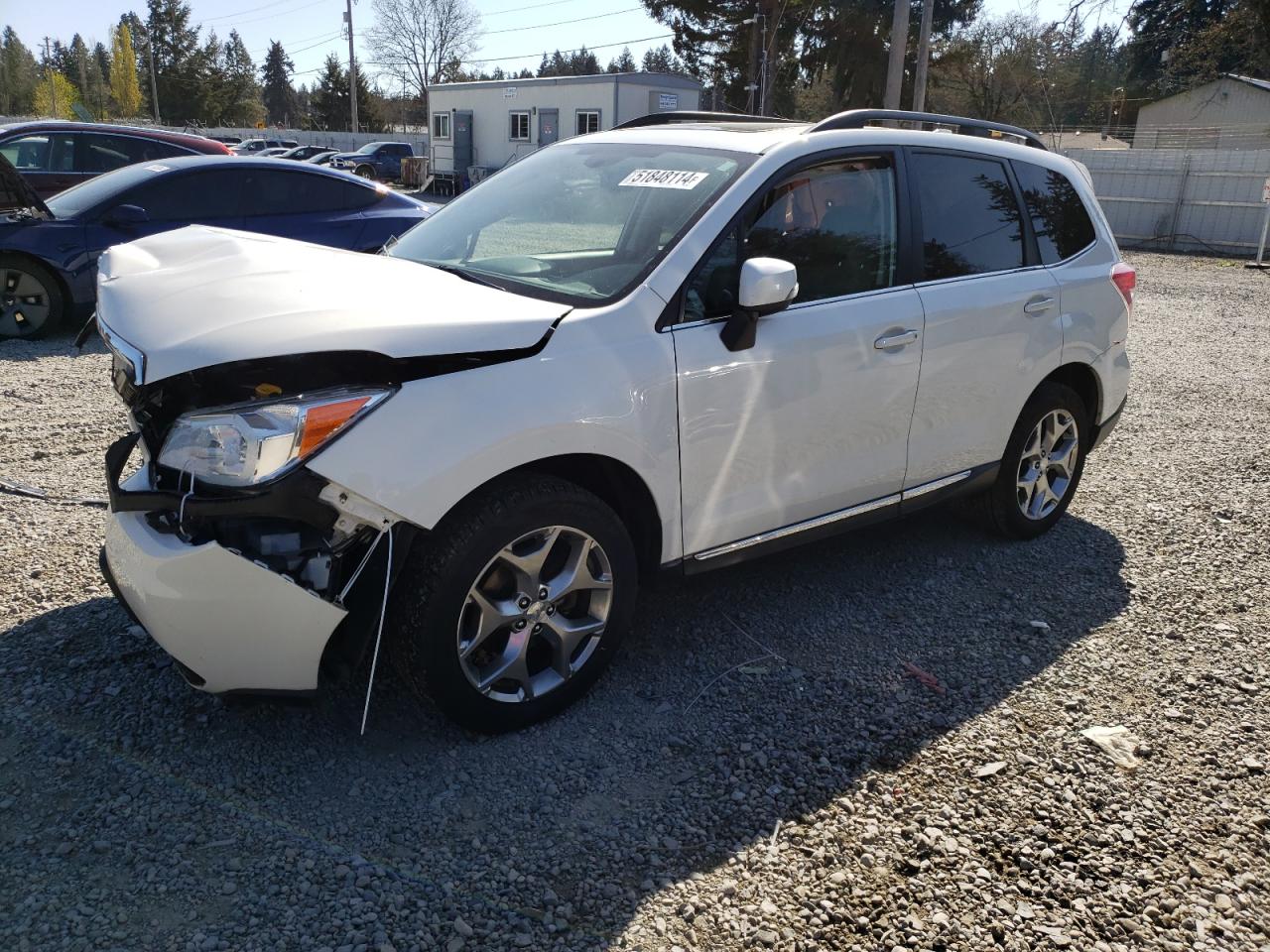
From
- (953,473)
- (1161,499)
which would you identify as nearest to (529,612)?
(953,473)

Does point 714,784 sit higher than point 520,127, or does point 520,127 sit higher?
point 520,127

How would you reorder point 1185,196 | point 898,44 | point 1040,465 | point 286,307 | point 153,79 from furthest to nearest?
point 153,79
point 1185,196
point 898,44
point 1040,465
point 286,307

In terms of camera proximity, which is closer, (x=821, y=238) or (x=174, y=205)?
(x=821, y=238)

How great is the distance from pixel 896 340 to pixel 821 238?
19.1 inches

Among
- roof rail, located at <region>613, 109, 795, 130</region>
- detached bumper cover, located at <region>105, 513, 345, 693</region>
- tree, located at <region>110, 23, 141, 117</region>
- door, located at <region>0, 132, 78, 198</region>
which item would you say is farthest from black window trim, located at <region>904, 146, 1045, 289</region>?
tree, located at <region>110, 23, 141, 117</region>

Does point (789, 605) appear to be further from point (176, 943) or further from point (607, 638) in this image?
point (176, 943)

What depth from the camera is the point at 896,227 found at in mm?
3852

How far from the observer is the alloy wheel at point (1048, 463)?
4.64m

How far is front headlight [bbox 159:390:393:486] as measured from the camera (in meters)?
2.48

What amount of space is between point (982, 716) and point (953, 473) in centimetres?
126

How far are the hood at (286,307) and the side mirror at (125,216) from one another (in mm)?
5164

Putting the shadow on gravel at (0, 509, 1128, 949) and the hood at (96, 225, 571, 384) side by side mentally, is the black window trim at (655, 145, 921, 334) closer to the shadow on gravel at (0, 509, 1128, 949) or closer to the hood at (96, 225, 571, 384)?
the hood at (96, 225, 571, 384)

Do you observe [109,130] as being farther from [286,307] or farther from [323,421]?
[323,421]

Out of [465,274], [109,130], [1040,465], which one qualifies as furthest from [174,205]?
[1040,465]
